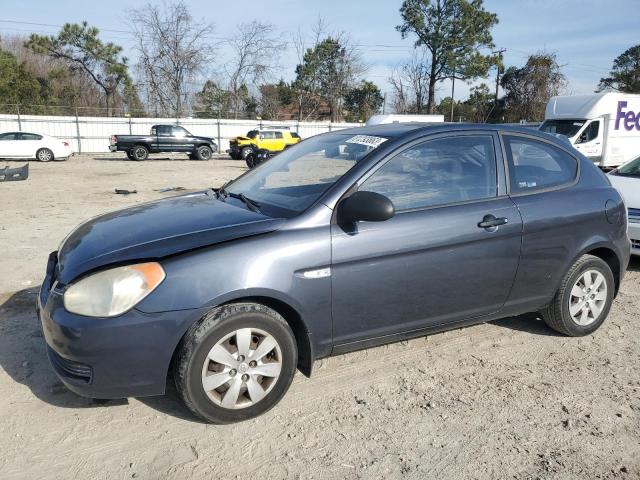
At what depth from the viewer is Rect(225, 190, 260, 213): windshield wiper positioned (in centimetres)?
323

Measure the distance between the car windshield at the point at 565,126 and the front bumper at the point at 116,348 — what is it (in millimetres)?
16115

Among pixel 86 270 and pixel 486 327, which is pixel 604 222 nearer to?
pixel 486 327

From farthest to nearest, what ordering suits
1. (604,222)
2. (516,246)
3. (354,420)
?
(604,222) → (516,246) → (354,420)

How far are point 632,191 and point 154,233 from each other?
216 inches

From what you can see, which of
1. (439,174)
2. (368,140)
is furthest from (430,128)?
(368,140)

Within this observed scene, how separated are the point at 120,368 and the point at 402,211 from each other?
72.0 inches

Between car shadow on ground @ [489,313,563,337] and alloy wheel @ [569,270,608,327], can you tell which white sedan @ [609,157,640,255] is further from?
car shadow on ground @ [489,313,563,337]

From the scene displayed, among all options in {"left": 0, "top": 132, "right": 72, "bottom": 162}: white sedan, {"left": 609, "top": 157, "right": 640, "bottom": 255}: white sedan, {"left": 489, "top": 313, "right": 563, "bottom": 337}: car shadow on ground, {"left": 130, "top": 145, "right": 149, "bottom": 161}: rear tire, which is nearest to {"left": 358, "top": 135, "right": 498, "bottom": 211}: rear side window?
{"left": 489, "top": 313, "right": 563, "bottom": 337}: car shadow on ground

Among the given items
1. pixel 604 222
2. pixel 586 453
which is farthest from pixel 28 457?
pixel 604 222

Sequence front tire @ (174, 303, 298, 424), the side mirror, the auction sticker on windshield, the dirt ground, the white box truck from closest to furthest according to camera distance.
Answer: the dirt ground → front tire @ (174, 303, 298, 424) → the side mirror → the auction sticker on windshield → the white box truck

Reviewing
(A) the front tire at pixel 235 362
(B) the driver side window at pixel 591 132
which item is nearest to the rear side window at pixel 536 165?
(A) the front tire at pixel 235 362

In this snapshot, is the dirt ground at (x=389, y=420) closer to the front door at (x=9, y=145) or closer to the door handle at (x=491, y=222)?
the door handle at (x=491, y=222)

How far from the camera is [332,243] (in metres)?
2.88

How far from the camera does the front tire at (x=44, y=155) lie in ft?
74.1
